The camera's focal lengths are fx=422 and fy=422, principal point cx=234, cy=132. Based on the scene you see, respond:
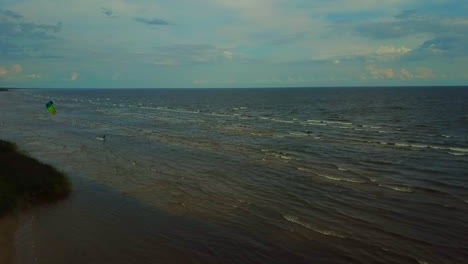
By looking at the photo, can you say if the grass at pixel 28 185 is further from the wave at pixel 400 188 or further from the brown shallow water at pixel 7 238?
the wave at pixel 400 188

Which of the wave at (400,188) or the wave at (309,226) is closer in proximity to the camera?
the wave at (309,226)

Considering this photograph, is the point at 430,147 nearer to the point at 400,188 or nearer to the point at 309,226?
the point at 400,188

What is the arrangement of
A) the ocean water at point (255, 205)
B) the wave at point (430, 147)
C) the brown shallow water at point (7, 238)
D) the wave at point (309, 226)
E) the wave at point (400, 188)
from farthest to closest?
the wave at point (430, 147) < the wave at point (400, 188) < the wave at point (309, 226) < the ocean water at point (255, 205) < the brown shallow water at point (7, 238)

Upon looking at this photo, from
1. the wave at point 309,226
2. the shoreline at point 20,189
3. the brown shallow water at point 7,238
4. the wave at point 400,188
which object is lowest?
the wave at point 309,226

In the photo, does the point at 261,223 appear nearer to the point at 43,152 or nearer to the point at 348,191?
the point at 348,191

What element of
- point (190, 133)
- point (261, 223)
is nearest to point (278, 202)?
point (261, 223)

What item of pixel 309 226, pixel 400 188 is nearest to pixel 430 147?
pixel 400 188

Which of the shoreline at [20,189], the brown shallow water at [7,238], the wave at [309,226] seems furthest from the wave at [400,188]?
the brown shallow water at [7,238]

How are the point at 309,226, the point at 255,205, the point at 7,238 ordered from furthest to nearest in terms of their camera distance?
1. the point at 255,205
2. the point at 309,226
3. the point at 7,238

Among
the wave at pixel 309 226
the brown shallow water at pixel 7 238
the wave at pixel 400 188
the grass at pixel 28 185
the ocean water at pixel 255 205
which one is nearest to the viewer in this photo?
the brown shallow water at pixel 7 238
